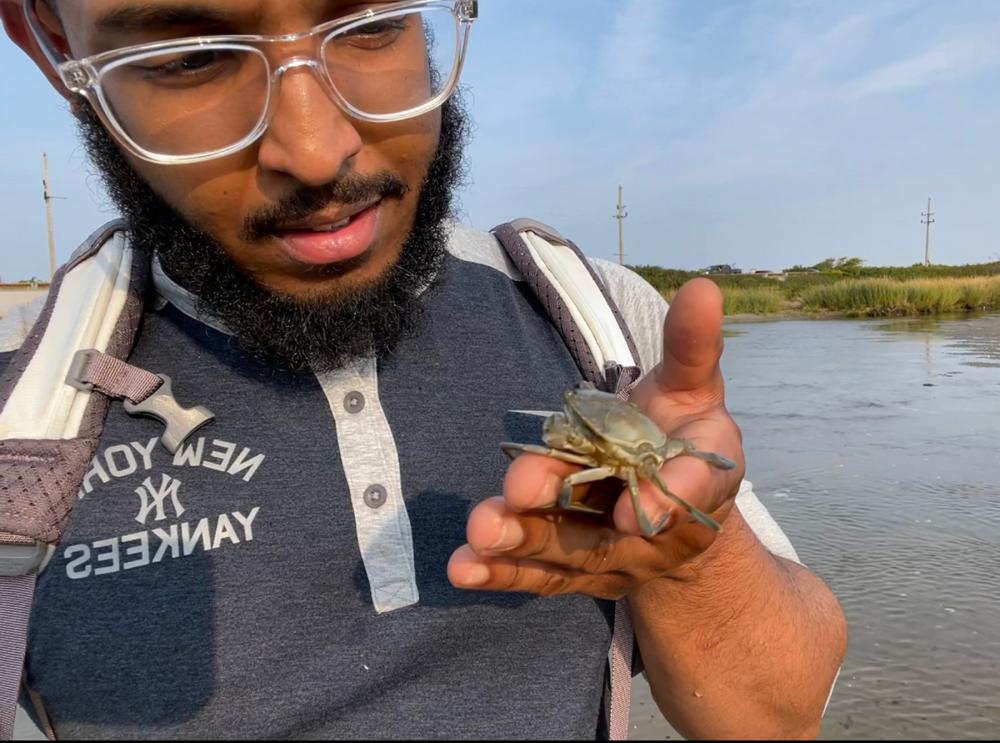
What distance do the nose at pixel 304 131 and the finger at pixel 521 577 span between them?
0.96 metres

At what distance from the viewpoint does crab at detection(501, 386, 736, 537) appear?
1.31 meters

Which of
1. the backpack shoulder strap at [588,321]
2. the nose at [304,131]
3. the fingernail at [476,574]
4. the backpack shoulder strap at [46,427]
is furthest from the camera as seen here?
the backpack shoulder strap at [588,321]

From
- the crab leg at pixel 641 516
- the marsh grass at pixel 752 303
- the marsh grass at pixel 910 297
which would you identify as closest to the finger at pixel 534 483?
the crab leg at pixel 641 516

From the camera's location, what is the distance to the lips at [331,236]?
191 cm

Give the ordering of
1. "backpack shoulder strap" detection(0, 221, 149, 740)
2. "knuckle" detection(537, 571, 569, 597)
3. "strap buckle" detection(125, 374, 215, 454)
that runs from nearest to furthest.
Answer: "knuckle" detection(537, 571, 569, 597) < "backpack shoulder strap" detection(0, 221, 149, 740) < "strap buckle" detection(125, 374, 215, 454)

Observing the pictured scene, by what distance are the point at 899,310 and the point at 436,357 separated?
27.4 metres

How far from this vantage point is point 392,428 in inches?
78.6

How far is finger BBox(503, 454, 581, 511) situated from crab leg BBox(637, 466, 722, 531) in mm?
151

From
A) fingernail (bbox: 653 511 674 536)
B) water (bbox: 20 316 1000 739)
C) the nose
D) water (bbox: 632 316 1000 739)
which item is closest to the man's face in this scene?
the nose

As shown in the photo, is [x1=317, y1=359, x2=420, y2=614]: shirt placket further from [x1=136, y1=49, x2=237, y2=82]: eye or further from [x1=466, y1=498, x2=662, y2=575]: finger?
[x1=136, y1=49, x2=237, y2=82]: eye

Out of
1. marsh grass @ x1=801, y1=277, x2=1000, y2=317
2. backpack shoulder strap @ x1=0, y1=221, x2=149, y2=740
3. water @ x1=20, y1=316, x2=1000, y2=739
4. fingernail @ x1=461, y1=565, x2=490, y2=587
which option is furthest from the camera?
marsh grass @ x1=801, y1=277, x2=1000, y2=317

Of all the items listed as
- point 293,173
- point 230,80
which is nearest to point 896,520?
point 293,173

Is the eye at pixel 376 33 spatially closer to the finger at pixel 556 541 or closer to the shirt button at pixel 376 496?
the shirt button at pixel 376 496

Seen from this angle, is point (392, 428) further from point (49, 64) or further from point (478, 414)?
point (49, 64)
